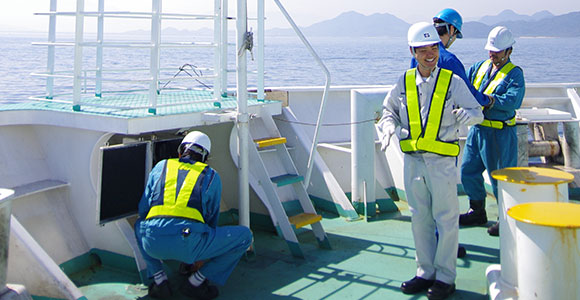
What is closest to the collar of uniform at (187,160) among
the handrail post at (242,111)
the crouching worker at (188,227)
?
the crouching worker at (188,227)

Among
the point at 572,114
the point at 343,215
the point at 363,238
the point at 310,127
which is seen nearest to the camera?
the point at 363,238

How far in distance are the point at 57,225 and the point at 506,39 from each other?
3970mm

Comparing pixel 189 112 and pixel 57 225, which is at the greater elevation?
pixel 189 112

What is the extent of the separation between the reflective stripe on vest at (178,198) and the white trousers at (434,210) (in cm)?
144

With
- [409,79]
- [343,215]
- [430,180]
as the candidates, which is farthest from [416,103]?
[343,215]

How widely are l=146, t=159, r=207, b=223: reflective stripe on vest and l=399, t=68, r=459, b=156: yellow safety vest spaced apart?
1445 millimetres

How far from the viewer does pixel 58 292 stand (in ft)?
11.7

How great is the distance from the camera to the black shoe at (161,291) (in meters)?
4.12

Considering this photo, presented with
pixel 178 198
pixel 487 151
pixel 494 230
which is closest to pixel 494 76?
pixel 487 151

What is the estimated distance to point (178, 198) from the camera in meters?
3.94

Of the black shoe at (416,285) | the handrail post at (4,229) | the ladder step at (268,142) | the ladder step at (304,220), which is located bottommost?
the black shoe at (416,285)

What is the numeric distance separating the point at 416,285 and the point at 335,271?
73 centimetres

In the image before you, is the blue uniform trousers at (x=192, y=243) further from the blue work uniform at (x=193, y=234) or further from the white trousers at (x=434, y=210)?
the white trousers at (x=434, y=210)

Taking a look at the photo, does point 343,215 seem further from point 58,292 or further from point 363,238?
point 58,292
